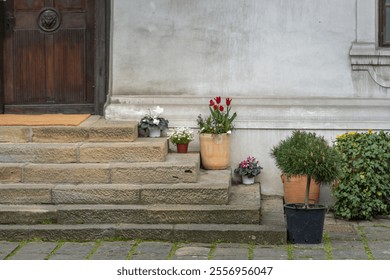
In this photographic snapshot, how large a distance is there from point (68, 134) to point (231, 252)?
2.60 meters

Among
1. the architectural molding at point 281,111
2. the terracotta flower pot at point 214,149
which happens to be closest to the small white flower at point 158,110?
the architectural molding at point 281,111

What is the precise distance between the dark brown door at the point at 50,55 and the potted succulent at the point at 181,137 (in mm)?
1317

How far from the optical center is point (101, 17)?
37.1ft

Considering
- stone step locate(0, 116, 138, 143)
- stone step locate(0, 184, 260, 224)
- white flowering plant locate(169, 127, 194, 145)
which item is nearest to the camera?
stone step locate(0, 184, 260, 224)

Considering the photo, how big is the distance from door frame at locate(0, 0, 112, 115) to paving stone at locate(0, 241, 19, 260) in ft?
9.24

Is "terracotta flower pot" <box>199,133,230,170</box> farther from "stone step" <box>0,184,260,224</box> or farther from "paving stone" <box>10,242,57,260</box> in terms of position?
"paving stone" <box>10,242,57,260</box>

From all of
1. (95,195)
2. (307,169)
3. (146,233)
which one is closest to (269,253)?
(307,169)

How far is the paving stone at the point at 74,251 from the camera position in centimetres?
843

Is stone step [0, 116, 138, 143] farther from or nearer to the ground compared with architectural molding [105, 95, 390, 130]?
nearer to the ground

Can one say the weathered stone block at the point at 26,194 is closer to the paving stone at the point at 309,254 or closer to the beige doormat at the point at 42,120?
the beige doormat at the point at 42,120

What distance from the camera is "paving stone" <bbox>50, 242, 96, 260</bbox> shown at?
332 inches

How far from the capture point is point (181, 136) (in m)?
10.6

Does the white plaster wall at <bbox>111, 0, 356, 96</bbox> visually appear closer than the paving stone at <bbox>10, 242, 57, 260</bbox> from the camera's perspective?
No

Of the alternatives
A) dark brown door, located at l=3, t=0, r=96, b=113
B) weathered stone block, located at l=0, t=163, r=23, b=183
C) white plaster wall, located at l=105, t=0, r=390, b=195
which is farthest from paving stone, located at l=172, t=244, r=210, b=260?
dark brown door, located at l=3, t=0, r=96, b=113
